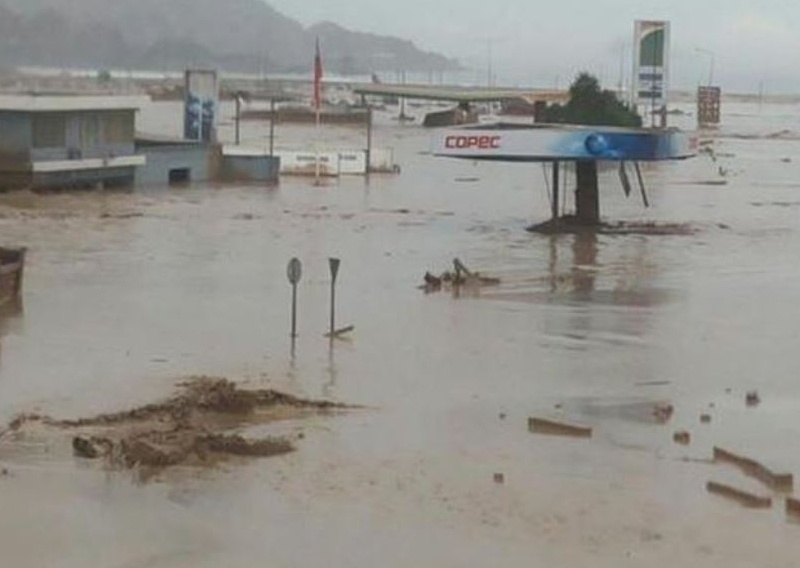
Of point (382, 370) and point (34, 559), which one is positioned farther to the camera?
point (382, 370)

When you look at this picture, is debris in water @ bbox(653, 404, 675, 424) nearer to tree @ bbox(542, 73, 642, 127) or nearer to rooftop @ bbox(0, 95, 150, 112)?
rooftop @ bbox(0, 95, 150, 112)

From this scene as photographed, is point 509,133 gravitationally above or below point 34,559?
above

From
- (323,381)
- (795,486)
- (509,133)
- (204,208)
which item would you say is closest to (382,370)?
(323,381)

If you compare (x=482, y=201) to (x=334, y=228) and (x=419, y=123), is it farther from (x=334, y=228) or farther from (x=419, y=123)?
(x=419, y=123)

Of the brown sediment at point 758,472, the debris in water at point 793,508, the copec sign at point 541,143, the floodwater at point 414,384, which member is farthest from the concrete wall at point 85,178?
the debris in water at point 793,508

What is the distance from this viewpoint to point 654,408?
18875 mm

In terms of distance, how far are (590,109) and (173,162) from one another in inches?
1234

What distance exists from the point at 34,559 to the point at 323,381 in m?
7.92

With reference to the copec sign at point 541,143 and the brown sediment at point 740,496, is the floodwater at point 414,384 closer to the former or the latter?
the brown sediment at point 740,496

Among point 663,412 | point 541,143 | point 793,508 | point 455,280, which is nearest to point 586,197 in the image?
point 541,143

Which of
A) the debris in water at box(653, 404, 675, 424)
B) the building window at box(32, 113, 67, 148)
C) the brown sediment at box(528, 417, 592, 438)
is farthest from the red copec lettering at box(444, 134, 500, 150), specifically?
the brown sediment at box(528, 417, 592, 438)

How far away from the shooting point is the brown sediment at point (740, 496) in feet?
47.4

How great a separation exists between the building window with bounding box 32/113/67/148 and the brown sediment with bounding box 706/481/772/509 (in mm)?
38360

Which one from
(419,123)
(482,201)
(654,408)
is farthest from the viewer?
(419,123)
